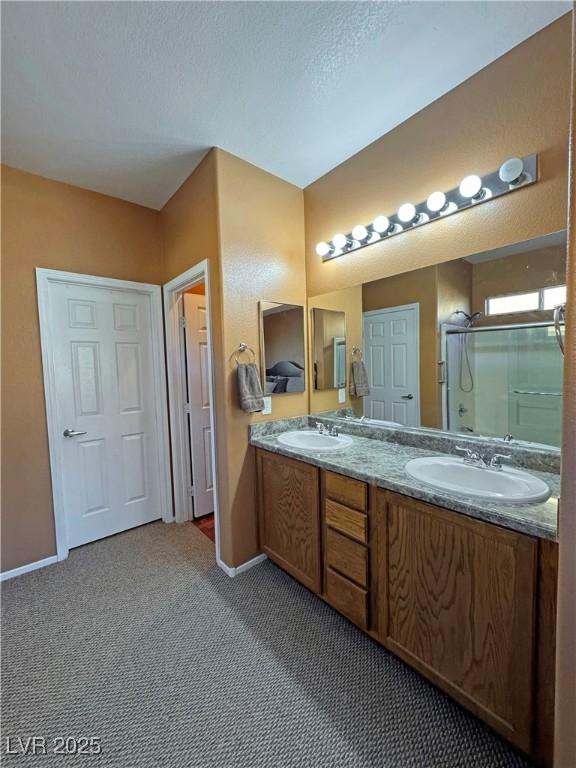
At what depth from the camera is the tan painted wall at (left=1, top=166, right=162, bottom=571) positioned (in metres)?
2.10

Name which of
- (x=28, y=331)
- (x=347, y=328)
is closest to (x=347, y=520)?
(x=347, y=328)

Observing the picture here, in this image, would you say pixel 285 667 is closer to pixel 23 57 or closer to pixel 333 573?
pixel 333 573

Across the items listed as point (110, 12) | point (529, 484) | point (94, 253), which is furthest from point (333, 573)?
point (94, 253)

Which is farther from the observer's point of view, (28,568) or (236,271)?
(28,568)

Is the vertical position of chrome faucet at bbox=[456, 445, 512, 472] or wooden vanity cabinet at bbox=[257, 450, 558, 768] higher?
chrome faucet at bbox=[456, 445, 512, 472]

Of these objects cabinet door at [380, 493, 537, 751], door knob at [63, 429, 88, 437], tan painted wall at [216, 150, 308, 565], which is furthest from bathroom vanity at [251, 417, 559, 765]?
door knob at [63, 429, 88, 437]

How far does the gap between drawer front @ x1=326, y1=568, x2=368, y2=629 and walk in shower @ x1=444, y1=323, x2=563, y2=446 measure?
960 millimetres

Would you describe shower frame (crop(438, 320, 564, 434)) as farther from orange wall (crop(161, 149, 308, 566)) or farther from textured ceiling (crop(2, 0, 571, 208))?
textured ceiling (crop(2, 0, 571, 208))

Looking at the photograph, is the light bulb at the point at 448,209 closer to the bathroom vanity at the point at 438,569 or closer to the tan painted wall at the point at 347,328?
the tan painted wall at the point at 347,328

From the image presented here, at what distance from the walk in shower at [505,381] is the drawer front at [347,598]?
3.15 ft

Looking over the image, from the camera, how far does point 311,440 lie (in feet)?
7.16

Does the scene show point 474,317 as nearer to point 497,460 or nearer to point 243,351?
point 497,460

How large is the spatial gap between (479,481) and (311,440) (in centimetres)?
103

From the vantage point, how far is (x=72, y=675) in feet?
4.75
